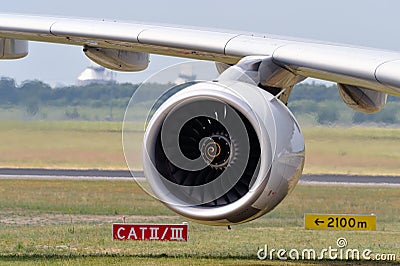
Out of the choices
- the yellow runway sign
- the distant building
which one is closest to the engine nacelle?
the yellow runway sign

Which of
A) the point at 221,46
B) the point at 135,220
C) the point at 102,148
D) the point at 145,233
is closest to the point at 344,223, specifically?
the point at 145,233

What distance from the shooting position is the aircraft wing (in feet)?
33.3

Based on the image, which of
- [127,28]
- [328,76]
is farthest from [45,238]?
[328,76]

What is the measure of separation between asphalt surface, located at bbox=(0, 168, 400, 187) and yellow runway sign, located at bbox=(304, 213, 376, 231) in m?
11.2

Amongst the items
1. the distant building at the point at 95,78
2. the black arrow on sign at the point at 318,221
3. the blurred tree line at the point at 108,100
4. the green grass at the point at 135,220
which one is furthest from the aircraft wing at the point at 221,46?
the distant building at the point at 95,78

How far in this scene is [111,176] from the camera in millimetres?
33625

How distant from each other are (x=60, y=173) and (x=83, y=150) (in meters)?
2.26

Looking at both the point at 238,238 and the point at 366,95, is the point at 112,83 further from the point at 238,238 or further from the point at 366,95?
the point at 366,95

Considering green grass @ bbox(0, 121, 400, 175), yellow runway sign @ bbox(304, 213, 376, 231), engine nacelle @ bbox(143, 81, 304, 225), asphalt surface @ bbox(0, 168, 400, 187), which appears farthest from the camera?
asphalt surface @ bbox(0, 168, 400, 187)

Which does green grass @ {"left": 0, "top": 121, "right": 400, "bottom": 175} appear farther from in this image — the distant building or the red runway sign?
the red runway sign

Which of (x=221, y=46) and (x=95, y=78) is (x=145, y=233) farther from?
(x=95, y=78)

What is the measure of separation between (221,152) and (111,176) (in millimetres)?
22857

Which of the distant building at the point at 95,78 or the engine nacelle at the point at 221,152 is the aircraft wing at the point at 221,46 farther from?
the distant building at the point at 95,78

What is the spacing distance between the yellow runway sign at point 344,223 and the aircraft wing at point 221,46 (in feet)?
21.4
